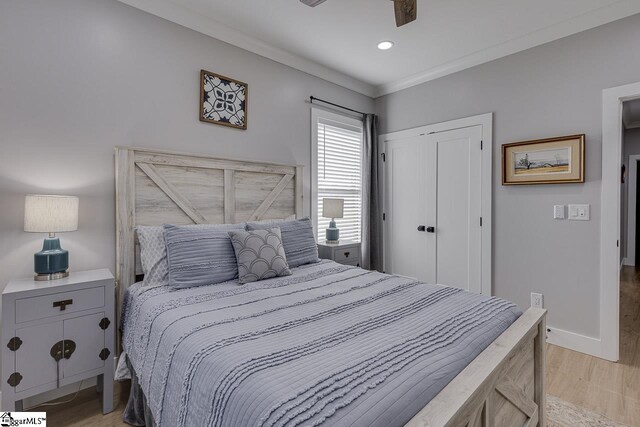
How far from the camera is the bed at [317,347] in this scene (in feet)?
3.02

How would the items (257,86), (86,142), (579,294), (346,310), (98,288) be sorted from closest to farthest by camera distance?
(346,310) < (98,288) < (86,142) < (579,294) < (257,86)

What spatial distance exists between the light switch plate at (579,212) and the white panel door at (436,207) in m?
0.79

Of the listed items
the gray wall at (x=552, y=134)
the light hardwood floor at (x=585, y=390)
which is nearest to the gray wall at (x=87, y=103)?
the light hardwood floor at (x=585, y=390)

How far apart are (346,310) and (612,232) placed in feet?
7.98

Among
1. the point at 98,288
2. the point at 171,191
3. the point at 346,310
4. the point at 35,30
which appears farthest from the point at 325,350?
the point at 35,30

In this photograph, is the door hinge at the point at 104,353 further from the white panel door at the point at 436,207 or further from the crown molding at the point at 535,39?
the crown molding at the point at 535,39

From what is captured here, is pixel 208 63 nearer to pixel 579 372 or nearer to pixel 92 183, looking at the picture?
pixel 92 183

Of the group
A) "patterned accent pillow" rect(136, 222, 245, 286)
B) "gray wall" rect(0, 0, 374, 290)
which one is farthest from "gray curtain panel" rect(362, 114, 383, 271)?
"patterned accent pillow" rect(136, 222, 245, 286)

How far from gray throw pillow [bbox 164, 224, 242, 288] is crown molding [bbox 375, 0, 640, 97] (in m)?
3.01

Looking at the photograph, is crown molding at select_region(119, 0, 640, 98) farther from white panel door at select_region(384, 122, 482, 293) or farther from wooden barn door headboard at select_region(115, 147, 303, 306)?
wooden barn door headboard at select_region(115, 147, 303, 306)

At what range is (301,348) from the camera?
1.17 metres

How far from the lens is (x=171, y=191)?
2494 mm

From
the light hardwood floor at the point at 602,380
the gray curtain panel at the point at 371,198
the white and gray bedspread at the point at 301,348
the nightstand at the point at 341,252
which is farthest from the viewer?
the gray curtain panel at the point at 371,198

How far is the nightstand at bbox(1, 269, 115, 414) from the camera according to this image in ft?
5.50
